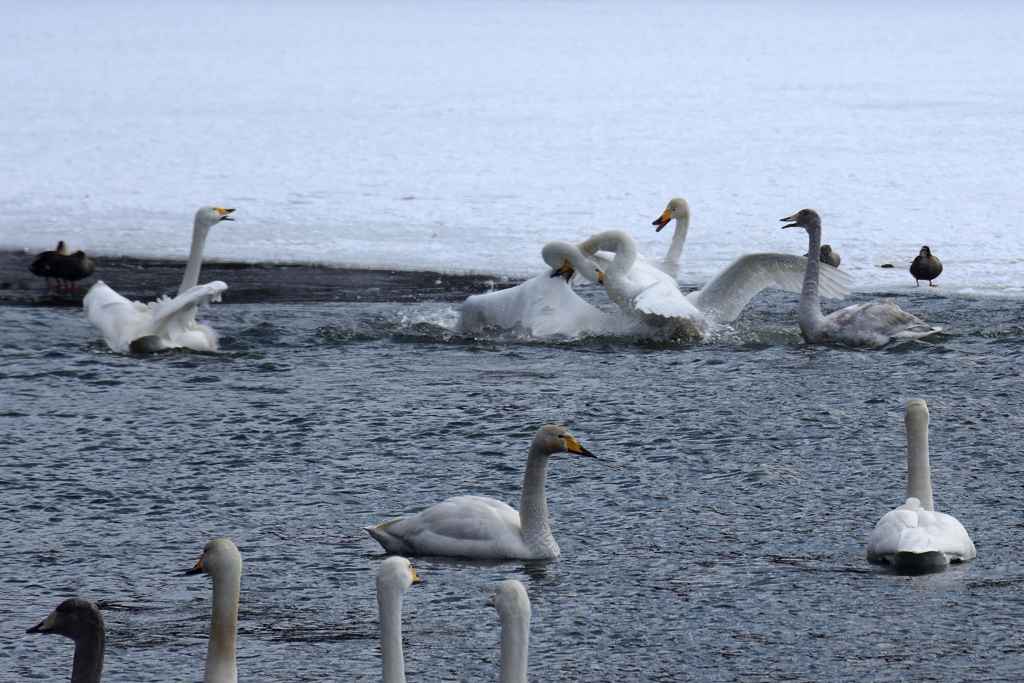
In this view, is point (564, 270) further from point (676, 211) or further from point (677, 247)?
point (676, 211)

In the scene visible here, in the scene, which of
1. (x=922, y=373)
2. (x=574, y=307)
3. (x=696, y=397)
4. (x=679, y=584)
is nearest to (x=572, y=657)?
(x=679, y=584)

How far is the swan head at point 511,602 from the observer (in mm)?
3537

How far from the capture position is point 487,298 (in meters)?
9.23

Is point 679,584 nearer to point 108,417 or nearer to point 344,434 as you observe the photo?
point 344,434

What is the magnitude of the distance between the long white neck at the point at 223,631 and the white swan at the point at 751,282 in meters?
6.11

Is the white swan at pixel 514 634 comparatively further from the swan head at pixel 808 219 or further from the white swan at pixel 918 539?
the swan head at pixel 808 219

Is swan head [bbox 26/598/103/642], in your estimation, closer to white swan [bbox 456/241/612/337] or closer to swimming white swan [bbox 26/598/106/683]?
swimming white swan [bbox 26/598/106/683]

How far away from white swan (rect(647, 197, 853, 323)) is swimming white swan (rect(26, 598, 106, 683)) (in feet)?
21.2

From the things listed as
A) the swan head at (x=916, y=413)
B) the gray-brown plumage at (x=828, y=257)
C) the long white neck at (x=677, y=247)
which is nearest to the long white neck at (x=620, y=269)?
the long white neck at (x=677, y=247)

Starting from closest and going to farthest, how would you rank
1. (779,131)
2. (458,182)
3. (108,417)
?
(108,417)
(458,182)
(779,131)

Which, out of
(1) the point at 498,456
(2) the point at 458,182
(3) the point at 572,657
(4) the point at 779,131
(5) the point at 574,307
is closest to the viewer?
(3) the point at 572,657

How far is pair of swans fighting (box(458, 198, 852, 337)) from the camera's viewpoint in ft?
29.3

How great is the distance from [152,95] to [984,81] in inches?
634

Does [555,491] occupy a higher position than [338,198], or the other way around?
[338,198]
